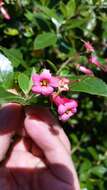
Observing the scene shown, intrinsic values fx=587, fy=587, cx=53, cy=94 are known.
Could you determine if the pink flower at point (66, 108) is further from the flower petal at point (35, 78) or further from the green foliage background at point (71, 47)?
the green foliage background at point (71, 47)

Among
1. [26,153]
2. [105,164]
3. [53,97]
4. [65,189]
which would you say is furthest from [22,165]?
[105,164]

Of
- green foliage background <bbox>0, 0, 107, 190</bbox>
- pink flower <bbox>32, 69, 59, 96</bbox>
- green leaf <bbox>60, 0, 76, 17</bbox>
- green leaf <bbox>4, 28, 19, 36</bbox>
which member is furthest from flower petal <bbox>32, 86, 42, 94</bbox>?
green leaf <bbox>4, 28, 19, 36</bbox>

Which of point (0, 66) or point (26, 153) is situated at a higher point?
point (0, 66)

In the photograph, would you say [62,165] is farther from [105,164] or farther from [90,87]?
[105,164]

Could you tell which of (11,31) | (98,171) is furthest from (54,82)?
(98,171)

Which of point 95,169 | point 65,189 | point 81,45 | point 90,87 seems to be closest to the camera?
point 90,87

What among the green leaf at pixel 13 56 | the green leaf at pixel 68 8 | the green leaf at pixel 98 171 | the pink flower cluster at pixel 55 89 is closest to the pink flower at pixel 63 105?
the pink flower cluster at pixel 55 89

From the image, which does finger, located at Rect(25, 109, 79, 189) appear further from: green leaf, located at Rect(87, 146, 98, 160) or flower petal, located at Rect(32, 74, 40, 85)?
green leaf, located at Rect(87, 146, 98, 160)
